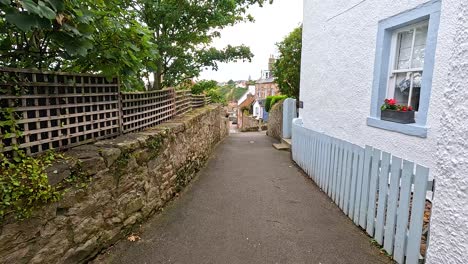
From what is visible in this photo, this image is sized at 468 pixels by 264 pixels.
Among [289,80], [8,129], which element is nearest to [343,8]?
[8,129]

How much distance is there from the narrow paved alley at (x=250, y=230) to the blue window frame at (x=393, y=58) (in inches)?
65.4

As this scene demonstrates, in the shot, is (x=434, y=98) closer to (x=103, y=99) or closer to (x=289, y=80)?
(x=103, y=99)

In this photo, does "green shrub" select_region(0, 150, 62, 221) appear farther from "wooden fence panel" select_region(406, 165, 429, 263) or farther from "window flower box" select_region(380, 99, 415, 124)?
"window flower box" select_region(380, 99, 415, 124)

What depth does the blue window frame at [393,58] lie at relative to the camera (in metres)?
3.48

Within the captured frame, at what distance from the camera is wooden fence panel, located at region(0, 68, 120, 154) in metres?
2.38

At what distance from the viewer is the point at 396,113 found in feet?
13.2

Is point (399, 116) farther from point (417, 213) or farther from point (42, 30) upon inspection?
point (42, 30)

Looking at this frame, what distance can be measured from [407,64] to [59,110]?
4.97 metres

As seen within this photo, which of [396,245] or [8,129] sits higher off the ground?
[8,129]

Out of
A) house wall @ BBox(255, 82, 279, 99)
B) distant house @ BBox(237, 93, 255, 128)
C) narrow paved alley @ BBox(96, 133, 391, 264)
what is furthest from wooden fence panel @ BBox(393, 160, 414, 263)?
distant house @ BBox(237, 93, 255, 128)

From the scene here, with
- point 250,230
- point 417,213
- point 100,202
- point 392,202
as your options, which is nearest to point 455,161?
point 417,213

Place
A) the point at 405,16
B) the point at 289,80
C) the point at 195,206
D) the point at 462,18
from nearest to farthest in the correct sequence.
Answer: the point at 462,18 → the point at 405,16 → the point at 195,206 → the point at 289,80

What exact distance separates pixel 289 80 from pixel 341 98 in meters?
7.03

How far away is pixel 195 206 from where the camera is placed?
445 centimetres
